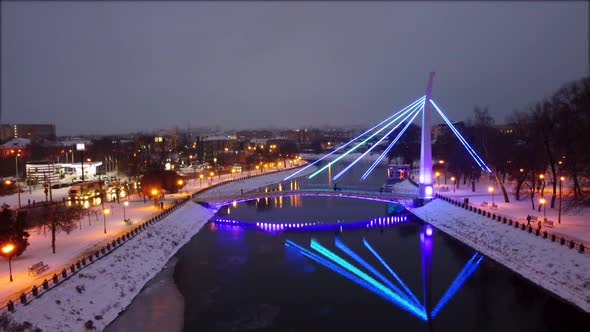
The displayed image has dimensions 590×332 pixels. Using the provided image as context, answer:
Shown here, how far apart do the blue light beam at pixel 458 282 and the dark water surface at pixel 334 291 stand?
290mm

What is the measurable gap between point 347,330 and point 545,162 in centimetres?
3048

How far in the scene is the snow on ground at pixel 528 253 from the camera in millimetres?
22438

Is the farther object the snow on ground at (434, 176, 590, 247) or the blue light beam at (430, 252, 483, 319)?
the snow on ground at (434, 176, 590, 247)

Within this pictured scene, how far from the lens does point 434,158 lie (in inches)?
3317

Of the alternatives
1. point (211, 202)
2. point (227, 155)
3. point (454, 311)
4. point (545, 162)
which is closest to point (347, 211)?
point (211, 202)

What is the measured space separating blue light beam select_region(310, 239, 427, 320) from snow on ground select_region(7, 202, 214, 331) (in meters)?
11.1

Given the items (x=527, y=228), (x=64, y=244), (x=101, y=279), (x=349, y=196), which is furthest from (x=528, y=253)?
(x=64, y=244)

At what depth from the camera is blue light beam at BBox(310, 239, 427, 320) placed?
22370 millimetres

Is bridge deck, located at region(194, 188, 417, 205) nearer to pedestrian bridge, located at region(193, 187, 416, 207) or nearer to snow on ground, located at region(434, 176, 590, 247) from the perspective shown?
pedestrian bridge, located at region(193, 187, 416, 207)

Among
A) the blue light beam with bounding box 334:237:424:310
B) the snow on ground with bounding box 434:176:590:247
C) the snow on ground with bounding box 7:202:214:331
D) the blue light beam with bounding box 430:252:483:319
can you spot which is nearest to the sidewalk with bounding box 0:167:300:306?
the snow on ground with bounding box 7:202:214:331

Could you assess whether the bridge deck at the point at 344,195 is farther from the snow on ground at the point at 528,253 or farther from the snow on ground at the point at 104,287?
the snow on ground at the point at 104,287

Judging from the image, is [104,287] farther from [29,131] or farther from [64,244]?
[29,131]

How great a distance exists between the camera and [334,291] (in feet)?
82.2

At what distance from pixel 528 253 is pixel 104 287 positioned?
2457cm
